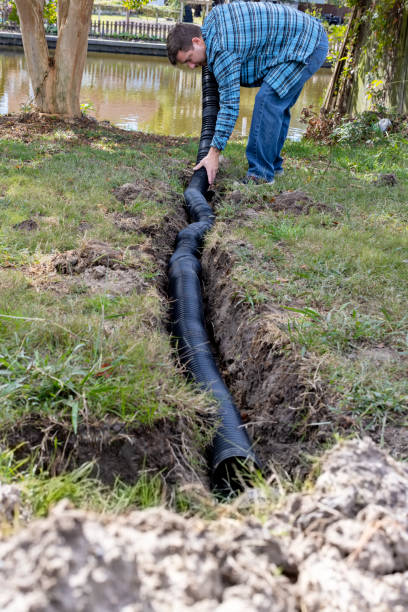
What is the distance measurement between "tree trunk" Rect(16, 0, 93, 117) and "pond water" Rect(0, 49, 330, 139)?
669 millimetres

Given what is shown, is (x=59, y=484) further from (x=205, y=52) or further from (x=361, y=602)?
(x=205, y=52)

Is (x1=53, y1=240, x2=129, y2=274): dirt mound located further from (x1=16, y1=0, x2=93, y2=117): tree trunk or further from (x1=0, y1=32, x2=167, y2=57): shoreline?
(x1=0, y1=32, x2=167, y2=57): shoreline

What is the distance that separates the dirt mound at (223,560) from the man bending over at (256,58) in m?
4.30

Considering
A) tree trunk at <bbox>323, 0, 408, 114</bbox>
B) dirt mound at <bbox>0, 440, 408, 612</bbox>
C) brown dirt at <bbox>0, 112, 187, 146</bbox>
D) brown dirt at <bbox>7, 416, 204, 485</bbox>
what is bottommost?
brown dirt at <bbox>7, 416, 204, 485</bbox>

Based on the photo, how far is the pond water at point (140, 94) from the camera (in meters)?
11.1

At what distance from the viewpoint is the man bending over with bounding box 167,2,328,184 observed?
4.79m

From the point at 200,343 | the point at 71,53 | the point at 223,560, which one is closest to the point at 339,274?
the point at 200,343

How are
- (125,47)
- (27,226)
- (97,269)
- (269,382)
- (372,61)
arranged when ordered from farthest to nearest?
(125,47), (372,61), (27,226), (97,269), (269,382)

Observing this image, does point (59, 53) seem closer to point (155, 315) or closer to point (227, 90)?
point (227, 90)

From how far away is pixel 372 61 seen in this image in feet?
27.9

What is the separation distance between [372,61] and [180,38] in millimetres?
5232

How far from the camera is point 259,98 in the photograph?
5328mm

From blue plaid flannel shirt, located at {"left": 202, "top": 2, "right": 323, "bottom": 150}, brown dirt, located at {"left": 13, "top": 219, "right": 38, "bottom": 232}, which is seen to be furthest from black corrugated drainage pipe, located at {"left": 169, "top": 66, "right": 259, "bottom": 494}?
brown dirt, located at {"left": 13, "top": 219, "right": 38, "bottom": 232}

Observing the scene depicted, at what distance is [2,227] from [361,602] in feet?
11.1
